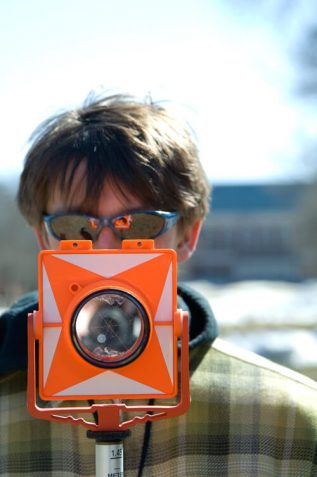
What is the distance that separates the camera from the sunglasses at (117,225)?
188 centimetres

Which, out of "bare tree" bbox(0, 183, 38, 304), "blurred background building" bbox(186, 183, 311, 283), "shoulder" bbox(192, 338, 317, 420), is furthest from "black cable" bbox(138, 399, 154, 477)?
"blurred background building" bbox(186, 183, 311, 283)

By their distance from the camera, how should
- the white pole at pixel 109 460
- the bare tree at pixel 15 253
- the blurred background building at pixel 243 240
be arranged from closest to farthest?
1. the white pole at pixel 109 460
2. the bare tree at pixel 15 253
3. the blurred background building at pixel 243 240

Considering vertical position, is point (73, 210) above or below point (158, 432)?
above

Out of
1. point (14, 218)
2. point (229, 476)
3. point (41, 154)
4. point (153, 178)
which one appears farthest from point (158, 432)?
point (14, 218)

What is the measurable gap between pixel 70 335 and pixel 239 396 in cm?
59

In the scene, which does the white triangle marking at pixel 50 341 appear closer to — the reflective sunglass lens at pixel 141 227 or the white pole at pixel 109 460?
the white pole at pixel 109 460

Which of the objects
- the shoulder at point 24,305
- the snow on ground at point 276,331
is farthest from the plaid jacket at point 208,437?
the snow on ground at point 276,331

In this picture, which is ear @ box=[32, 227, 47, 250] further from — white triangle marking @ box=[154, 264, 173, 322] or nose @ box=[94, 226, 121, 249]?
white triangle marking @ box=[154, 264, 173, 322]

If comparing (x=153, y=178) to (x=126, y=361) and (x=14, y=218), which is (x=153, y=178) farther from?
(x=14, y=218)

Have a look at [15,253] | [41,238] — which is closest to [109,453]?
[41,238]

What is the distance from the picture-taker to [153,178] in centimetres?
201

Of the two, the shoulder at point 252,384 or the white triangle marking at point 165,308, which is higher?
the white triangle marking at point 165,308

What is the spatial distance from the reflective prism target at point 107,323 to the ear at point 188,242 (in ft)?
1.81

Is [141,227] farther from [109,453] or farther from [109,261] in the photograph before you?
[109,453]
